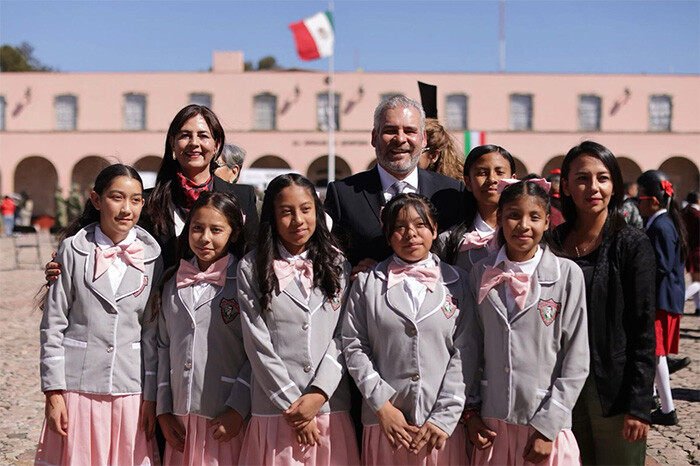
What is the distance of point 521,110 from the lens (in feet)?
115

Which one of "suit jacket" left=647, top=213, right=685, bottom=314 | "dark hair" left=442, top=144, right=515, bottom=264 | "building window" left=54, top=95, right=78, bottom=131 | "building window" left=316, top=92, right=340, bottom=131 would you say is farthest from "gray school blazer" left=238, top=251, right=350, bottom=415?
"building window" left=54, top=95, right=78, bottom=131

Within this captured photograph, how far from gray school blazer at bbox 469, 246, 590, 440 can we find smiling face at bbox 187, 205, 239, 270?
4.27ft

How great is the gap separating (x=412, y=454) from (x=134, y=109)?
34.9 meters

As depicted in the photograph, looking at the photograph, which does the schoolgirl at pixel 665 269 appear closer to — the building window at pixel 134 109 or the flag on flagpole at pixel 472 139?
the flag on flagpole at pixel 472 139

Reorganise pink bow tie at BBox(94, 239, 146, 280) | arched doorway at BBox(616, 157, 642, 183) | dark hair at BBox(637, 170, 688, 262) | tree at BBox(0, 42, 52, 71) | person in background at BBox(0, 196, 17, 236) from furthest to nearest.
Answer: tree at BBox(0, 42, 52, 71) < arched doorway at BBox(616, 157, 642, 183) < person in background at BBox(0, 196, 17, 236) < dark hair at BBox(637, 170, 688, 262) < pink bow tie at BBox(94, 239, 146, 280)

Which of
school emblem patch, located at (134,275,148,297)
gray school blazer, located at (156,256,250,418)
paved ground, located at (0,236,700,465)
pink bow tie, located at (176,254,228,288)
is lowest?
paved ground, located at (0,236,700,465)

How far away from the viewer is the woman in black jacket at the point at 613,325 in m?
3.11

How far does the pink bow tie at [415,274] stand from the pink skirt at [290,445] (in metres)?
0.69

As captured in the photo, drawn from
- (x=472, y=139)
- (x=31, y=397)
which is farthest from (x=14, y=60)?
(x=31, y=397)

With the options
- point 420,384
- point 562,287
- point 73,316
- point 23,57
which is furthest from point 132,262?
point 23,57

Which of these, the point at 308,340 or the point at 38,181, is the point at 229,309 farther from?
the point at 38,181

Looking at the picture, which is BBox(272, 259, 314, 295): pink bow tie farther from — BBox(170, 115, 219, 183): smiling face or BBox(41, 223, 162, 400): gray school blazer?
BBox(170, 115, 219, 183): smiling face

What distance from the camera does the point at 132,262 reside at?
343 cm

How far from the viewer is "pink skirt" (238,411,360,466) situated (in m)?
3.21
